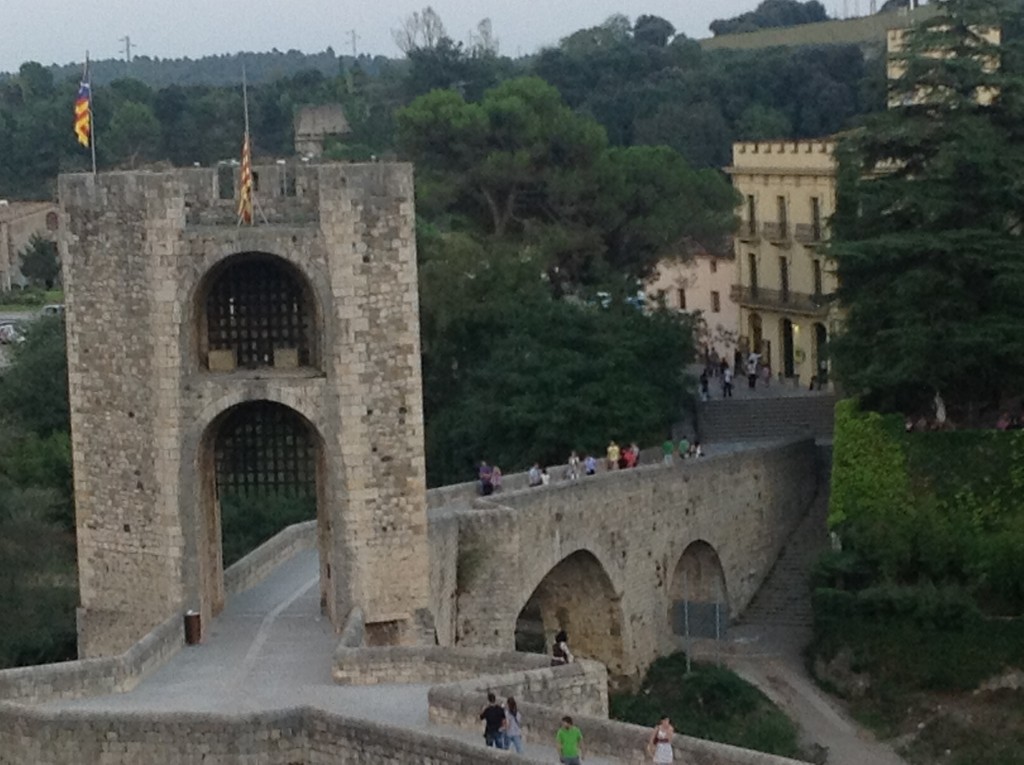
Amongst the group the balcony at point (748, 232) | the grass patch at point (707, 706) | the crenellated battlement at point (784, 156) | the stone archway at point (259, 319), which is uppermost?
the crenellated battlement at point (784, 156)

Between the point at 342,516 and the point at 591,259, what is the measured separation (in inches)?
1074

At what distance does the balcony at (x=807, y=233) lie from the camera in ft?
162

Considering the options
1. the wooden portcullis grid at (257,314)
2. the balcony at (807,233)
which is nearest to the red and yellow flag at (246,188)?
the wooden portcullis grid at (257,314)

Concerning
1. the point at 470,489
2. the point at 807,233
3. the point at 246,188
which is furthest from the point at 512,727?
the point at 807,233

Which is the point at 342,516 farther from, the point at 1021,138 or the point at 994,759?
the point at 1021,138

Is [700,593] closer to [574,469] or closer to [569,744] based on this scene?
[574,469]

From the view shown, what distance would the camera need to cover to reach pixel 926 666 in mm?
35000

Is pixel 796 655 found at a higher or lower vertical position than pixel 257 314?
lower

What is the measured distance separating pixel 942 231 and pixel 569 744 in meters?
20.9

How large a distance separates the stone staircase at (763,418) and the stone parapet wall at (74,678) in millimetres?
23083

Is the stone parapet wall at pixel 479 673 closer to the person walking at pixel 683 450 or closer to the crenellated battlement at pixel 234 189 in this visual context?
the crenellated battlement at pixel 234 189

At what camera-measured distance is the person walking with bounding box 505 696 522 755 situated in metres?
18.2

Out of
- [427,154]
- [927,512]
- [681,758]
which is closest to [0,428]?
[427,154]

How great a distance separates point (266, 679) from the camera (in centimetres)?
2178
